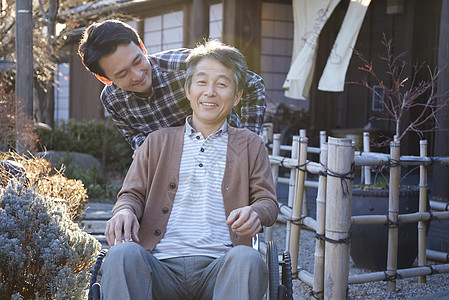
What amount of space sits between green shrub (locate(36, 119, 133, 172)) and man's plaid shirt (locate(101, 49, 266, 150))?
20.4ft

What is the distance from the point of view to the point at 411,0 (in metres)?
7.72

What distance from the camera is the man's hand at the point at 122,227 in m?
1.97

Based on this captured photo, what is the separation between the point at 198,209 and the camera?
7.06 feet

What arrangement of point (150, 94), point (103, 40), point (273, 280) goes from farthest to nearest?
point (150, 94) → point (103, 40) → point (273, 280)

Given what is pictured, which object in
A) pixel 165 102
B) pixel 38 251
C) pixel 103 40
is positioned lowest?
pixel 38 251

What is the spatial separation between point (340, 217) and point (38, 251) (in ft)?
4.92

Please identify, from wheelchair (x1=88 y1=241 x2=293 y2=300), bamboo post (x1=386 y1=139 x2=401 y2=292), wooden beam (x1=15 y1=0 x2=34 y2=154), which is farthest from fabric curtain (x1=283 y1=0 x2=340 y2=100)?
wheelchair (x1=88 y1=241 x2=293 y2=300)

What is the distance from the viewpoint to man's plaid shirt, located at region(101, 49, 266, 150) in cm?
282

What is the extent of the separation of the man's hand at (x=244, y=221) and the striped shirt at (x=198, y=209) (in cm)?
18

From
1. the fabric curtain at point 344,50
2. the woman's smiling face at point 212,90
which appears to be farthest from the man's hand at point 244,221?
the fabric curtain at point 344,50

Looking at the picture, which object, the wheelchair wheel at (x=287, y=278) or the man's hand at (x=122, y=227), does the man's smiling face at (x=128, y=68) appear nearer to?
the man's hand at (x=122, y=227)

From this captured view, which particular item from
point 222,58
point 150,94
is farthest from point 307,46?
point 222,58

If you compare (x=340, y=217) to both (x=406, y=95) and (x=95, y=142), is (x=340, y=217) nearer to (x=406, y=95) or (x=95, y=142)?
(x=406, y=95)

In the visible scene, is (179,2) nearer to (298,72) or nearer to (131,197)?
(298,72)
